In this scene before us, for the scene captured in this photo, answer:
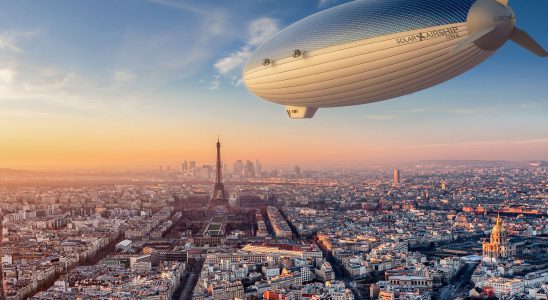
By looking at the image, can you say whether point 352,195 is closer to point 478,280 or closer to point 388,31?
point 478,280

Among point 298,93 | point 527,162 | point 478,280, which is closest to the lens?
point 298,93

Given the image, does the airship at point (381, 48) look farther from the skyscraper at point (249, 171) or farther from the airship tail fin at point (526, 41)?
the skyscraper at point (249, 171)

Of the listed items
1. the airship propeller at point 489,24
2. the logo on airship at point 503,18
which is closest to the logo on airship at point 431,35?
the airship propeller at point 489,24

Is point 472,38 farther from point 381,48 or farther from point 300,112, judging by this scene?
point 300,112

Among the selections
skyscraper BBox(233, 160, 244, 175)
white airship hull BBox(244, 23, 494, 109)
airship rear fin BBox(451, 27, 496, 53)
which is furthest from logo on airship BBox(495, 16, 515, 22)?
skyscraper BBox(233, 160, 244, 175)

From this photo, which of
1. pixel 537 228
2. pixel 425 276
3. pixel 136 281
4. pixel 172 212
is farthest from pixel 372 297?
pixel 172 212

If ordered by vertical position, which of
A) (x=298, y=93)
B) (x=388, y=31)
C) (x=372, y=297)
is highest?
(x=388, y=31)
